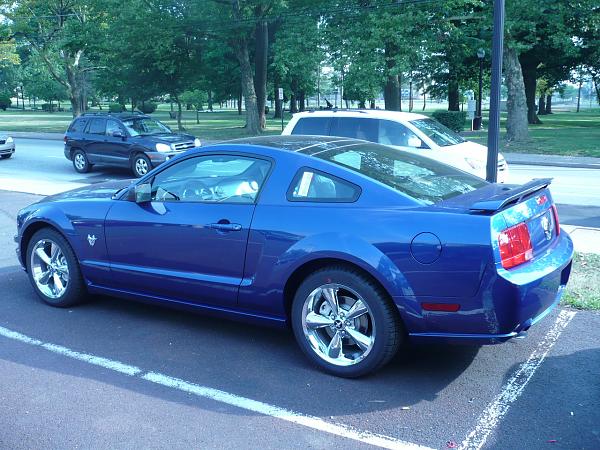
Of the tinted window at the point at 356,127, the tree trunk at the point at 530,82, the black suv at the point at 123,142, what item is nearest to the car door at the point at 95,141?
the black suv at the point at 123,142

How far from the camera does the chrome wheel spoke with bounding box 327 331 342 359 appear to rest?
4336mm

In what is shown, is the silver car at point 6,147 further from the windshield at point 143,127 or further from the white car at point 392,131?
the white car at point 392,131

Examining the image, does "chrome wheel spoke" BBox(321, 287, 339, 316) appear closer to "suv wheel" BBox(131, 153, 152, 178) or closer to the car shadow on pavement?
the car shadow on pavement

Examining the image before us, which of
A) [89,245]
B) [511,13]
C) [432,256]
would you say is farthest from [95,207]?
[511,13]

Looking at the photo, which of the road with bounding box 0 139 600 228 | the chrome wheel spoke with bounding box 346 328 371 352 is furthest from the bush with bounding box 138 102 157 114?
the chrome wheel spoke with bounding box 346 328 371 352

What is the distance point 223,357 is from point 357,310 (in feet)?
3.72

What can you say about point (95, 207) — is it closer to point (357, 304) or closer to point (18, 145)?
point (357, 304)

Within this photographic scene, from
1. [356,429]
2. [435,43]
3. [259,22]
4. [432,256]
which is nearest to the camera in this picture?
[356,429]

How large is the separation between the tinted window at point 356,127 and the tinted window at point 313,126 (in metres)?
0.16

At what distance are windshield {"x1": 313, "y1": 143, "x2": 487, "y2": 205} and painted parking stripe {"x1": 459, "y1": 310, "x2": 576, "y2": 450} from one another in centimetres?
128

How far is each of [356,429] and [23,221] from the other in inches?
156

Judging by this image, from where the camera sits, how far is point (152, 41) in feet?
107

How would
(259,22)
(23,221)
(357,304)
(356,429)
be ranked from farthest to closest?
(259,22), (23,221), (357,304), (356,429)

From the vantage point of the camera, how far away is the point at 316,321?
4.38 metres
